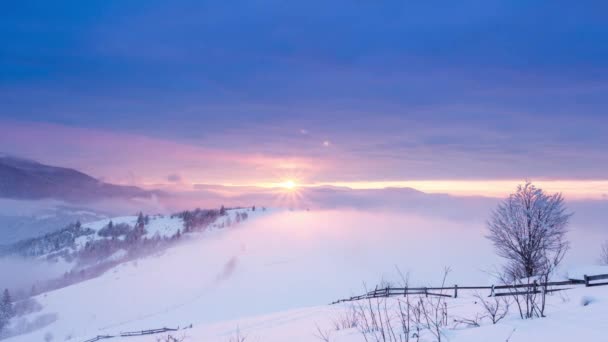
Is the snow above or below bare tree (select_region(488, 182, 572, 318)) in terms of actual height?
below

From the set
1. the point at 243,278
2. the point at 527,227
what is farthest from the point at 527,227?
the point at 243,278

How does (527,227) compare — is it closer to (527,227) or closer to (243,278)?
(527,227)

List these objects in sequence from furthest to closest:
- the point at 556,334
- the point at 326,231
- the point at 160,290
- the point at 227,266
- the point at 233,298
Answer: the point at 326,231 → the point at 227,266 → the point at 160,290 → the point at 233,298 → the point at 556,334

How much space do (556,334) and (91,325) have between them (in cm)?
11218

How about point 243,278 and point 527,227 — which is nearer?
point 527,227

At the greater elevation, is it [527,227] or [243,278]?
[527,227]

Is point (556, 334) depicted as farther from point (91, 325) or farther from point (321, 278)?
point (91, 325)

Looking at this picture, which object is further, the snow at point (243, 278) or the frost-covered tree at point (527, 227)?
the snow at point (243, 278)

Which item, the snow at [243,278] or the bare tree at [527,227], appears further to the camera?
the snow at [243,278]

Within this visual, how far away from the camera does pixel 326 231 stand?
177 meters

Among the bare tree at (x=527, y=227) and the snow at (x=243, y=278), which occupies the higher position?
the bare tree at (x=527, y=227)

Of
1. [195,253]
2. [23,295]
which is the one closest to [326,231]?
[195,253]

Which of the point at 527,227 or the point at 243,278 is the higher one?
the point at 527,227

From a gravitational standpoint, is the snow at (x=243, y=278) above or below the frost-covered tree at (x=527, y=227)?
below
